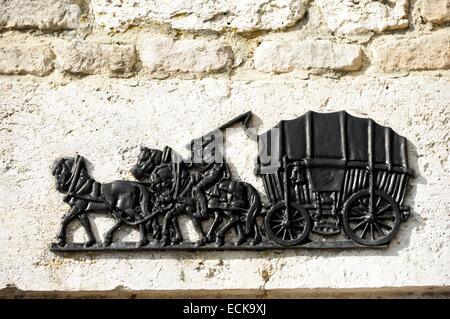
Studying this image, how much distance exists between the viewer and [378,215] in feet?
7.65

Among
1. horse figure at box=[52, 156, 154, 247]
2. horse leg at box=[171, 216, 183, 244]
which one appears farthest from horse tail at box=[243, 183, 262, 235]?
horse figure at box=[52, 156, 154, 247]

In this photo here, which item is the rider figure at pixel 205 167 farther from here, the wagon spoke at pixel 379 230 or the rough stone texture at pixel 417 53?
the rough stone texture at pixel 417 53

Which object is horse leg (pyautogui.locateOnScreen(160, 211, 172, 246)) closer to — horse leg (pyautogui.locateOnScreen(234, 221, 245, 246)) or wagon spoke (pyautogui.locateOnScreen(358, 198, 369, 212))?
horse leg (pyautogui.locateOnScreen(234, 221, 245, 246))

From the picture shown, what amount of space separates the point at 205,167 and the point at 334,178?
433mm

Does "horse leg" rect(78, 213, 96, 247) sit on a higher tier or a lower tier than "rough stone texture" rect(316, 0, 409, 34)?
lower

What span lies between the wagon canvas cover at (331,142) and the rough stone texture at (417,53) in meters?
0.24

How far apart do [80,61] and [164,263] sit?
77 centimetres

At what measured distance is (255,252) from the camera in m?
2.36

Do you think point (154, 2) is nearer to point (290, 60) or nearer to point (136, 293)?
point (290, 60)

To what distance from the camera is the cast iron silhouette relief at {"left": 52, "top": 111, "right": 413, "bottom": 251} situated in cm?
233

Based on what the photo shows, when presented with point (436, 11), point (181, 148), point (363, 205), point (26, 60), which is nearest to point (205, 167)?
point (181, 148)

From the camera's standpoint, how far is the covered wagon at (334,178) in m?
2.33

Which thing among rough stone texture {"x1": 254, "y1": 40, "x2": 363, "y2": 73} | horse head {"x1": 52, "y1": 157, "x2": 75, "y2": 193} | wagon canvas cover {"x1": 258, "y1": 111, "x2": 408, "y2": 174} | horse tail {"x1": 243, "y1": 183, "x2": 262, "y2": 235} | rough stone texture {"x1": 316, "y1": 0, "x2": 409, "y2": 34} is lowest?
horse tail {"x1": 243, "y1": 183, "x2": 262, "y2": 235}

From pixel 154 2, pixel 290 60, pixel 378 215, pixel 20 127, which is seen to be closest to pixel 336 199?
pixel 378 215
